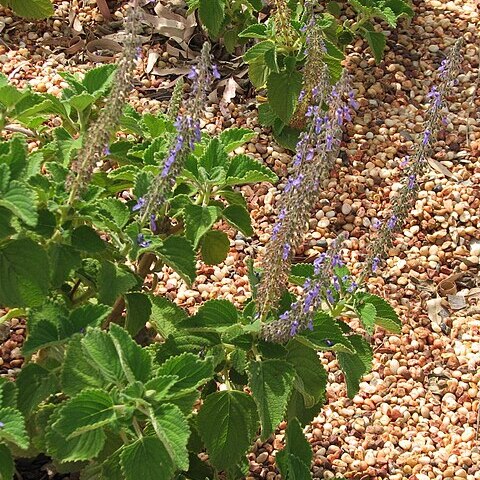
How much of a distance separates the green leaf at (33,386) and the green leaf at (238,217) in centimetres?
84

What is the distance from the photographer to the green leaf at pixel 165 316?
3.13 m

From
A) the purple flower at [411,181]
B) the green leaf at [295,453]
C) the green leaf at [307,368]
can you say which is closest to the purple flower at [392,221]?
the purple flower at [411,181]

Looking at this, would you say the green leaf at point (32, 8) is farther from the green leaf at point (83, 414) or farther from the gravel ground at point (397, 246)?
the green leaf at point (83, 414)

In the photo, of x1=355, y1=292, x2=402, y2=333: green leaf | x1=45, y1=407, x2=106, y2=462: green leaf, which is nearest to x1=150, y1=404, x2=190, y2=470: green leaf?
x1=45, y1=407, x2=106, y2=462: green leaf

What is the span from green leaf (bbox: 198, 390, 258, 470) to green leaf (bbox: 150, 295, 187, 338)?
273mm

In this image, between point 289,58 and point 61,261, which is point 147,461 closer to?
point 61,261

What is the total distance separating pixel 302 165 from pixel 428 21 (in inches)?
127

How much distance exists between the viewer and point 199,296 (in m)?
4.30

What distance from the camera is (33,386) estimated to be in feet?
9.37

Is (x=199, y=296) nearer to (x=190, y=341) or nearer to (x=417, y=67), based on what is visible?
(x=190, y=341)

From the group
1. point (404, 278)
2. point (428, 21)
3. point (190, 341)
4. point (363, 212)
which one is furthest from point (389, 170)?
point (190, 341)

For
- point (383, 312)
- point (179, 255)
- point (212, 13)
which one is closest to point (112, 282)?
point (179, 255)

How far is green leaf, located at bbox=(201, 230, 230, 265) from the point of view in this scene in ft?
11.4

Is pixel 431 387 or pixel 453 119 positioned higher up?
pixel 453 119
